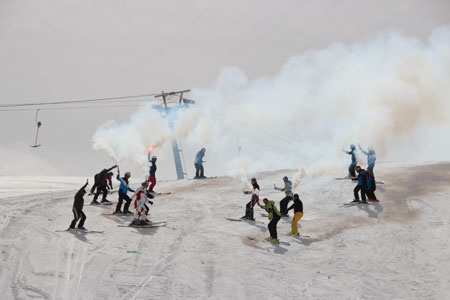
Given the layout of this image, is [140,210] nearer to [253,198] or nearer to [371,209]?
[253,198]

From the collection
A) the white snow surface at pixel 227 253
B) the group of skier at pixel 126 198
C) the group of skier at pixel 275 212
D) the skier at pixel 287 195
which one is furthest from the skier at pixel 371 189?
the group of skier at pixel 126 198

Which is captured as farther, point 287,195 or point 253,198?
point 287,195

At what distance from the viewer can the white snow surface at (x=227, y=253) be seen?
44.0 ft

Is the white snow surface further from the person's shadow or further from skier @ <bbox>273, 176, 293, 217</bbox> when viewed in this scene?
skier @ <bbox>273, 176, 293, 217</bbox>

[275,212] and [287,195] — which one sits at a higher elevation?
[287,195]

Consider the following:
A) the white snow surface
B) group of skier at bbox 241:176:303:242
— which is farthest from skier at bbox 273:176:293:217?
the white snow surface

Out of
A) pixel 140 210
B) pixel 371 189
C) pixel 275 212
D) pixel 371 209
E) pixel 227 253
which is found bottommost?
pixel 227 253

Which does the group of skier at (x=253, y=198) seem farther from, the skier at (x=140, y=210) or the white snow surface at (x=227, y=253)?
the white snow surface at (x=227, y=253)

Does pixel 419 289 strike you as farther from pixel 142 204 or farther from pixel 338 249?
pixel 142 204

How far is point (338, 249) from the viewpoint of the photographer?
17.4 meters

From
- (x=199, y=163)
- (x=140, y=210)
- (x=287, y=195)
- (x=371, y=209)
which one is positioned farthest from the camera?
(x=199, y=163)

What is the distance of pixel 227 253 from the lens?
16.4m

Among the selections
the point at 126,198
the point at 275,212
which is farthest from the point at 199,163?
the point at 275,212

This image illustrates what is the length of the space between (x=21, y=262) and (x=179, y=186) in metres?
16.6
